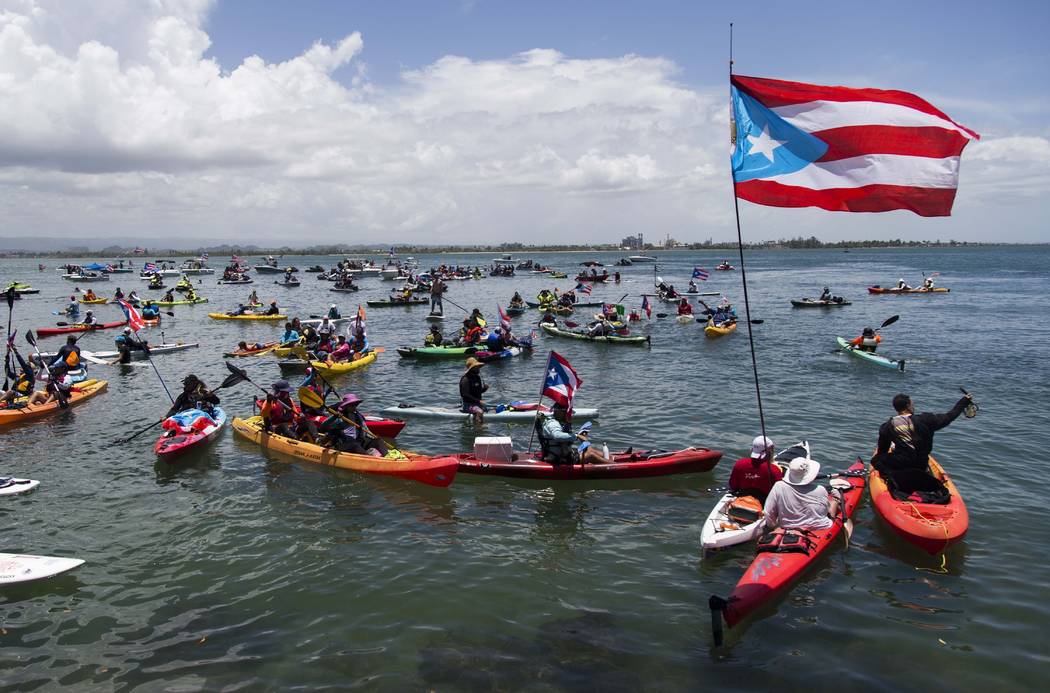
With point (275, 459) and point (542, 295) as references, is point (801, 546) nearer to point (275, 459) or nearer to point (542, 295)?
point (275, 459)

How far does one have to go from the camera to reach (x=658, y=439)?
16625 mm

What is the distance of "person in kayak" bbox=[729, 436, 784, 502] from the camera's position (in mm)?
10469

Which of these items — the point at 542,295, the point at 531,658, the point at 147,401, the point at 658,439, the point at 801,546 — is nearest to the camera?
the point at 531,658

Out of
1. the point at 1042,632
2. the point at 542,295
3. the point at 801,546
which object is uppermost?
the point at 542,295

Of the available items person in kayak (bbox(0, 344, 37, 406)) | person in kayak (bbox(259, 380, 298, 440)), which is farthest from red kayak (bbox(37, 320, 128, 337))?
person in kayak (bbox(259, 380, 298, 440))

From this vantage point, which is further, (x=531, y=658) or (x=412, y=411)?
(x=412, y=411)

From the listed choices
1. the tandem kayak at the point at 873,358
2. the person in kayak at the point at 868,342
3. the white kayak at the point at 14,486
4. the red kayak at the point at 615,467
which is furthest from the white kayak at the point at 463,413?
the person in kayak at the point at 868,342

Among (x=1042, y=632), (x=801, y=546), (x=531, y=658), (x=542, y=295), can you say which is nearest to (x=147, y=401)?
(x=531, y=658)

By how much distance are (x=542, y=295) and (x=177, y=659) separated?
134 ft

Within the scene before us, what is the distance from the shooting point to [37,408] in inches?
744

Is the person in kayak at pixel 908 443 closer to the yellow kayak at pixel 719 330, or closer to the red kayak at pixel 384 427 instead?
the red kayak at pixel 384 427

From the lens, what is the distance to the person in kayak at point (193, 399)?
54.3 feet

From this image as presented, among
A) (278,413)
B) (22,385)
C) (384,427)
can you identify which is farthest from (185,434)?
(22,385)

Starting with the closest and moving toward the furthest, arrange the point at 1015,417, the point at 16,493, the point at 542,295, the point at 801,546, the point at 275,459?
the point at 801,546, the point at 16,493, the point at 275,459, the point at 1015,417, the point at 542,295
